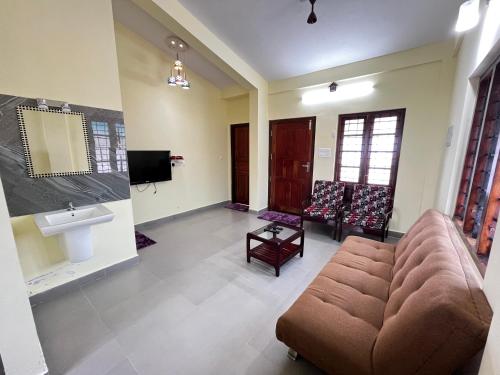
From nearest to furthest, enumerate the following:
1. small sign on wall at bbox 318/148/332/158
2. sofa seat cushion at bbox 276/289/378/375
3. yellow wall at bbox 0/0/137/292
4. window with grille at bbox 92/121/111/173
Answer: sofa seat cushion at bbox 276/289/378/375, yellow wall at bbox 0/0/137/292, window with grille at bbox 92/121/111/173, small sign on wall at bbox 318/148/332/158

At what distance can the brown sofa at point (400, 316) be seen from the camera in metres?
0.80

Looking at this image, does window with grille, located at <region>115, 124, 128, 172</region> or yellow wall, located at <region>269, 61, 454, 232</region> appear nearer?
window with grille, located at <region>115, 124, 128, 172</region>

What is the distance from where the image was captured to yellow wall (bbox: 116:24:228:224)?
338cm

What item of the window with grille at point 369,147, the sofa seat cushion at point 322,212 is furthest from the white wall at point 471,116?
the sofa seat cushion at point 322,212

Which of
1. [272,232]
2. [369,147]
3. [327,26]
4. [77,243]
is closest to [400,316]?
[272,232]

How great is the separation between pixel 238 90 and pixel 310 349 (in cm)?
457

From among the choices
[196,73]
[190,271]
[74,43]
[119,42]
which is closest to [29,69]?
[74,43]

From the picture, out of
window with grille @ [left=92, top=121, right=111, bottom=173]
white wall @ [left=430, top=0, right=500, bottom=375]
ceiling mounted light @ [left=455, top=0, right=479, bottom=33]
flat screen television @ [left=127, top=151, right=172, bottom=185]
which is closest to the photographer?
white wall @ [left=430, top=0, right=500, bottom=375]

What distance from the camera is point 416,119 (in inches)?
120

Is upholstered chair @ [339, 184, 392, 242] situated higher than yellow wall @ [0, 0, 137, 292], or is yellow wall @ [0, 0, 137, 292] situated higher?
yellow wall @ [0, 0, 137, 292]

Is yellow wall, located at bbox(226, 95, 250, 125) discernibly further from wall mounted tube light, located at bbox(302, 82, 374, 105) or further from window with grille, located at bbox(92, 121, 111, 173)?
window with grille, located at bbox(92, 121, 111, 173)

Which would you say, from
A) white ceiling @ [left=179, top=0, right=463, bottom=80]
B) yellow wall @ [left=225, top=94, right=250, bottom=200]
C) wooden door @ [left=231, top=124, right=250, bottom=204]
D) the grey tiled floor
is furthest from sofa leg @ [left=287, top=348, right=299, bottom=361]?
yellow wall @ [left=225, top=94, right=250, bottom=200]

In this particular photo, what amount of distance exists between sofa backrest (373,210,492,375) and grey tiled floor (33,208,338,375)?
0.67m

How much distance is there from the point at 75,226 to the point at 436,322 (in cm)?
246
